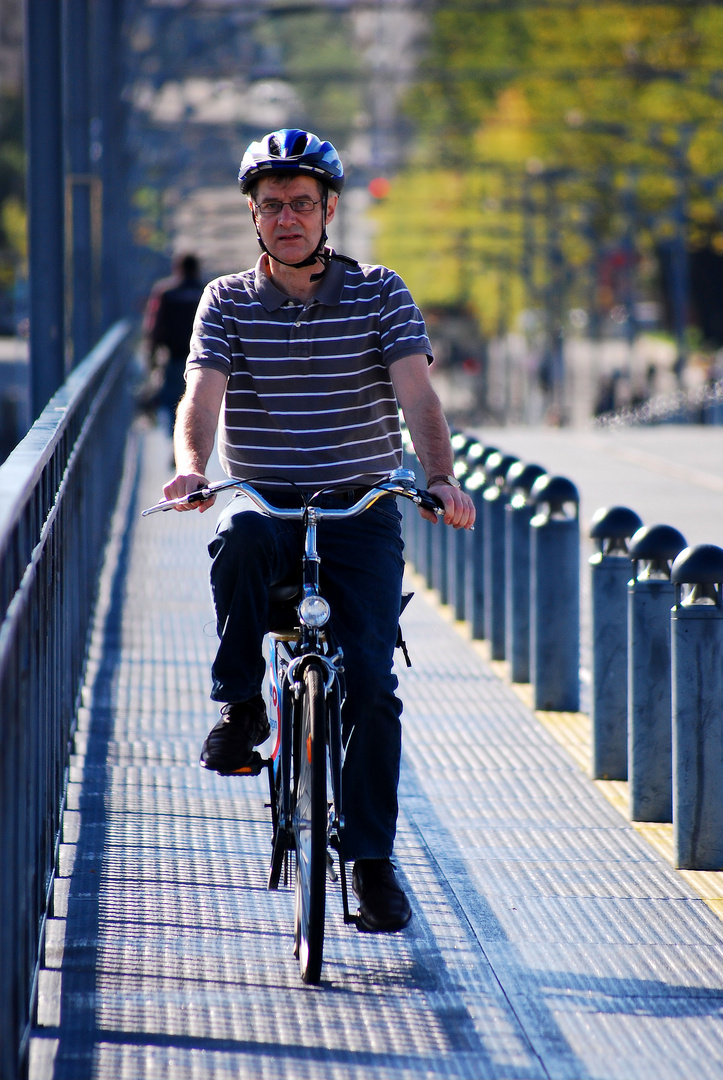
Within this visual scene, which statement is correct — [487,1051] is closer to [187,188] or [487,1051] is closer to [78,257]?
[78,257]

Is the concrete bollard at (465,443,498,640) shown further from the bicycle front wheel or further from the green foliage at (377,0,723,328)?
the green foliage at (377,0,723,328)

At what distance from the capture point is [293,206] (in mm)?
4715

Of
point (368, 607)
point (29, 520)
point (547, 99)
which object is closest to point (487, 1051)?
point (368, 607)

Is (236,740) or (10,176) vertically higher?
(10,176)

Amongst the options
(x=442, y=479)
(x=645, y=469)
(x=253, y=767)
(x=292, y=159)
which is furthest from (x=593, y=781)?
(x=645, y=469)

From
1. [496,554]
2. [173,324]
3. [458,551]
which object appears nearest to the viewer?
[496,554]

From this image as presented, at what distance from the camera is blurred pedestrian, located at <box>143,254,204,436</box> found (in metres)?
15.5

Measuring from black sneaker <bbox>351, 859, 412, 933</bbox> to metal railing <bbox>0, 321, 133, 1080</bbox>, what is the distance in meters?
0.76

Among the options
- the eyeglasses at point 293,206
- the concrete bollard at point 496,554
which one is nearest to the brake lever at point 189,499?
the eyeglasses at point 293,206

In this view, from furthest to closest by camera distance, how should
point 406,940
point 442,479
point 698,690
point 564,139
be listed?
point 564,139, point 698,690, point 406,940, point 442,479

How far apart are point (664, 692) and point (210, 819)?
147cm

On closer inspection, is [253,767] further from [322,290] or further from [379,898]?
[322,290]

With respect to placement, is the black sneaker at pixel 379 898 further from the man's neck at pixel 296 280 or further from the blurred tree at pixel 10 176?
the blurred tree at pixel 10 176

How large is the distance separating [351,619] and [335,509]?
0.94ft
